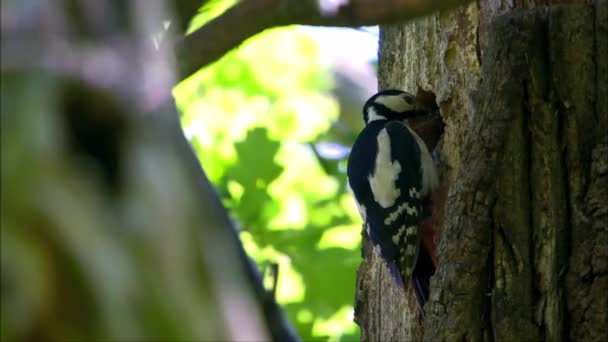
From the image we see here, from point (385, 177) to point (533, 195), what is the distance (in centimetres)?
113

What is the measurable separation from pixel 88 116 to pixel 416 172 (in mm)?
2409

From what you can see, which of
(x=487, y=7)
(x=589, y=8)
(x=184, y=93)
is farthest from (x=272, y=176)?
(x=184, y=93)

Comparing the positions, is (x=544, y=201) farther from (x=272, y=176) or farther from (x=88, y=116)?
(x=272, y=176)

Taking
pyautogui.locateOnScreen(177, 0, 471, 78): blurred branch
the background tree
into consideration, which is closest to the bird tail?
the background tree

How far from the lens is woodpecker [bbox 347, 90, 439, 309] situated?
128 inches

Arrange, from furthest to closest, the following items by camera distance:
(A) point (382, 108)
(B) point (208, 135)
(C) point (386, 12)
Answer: (B) point (208, 135) < (A) point (382, 108) < (C) point (386, 12)

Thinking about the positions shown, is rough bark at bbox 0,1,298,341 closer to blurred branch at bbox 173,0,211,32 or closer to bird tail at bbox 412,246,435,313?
blurred branch at bbox 173,0,211,32

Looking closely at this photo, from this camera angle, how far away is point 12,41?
3.59 ft

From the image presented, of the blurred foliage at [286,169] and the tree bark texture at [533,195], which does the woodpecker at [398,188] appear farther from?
the tree bark texture at [533,195]

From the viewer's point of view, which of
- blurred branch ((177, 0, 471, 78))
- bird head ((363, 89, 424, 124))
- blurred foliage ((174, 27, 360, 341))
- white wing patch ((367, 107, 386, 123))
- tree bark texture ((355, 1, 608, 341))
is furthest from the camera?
blurred foliage ((174, 27, 360, 341))

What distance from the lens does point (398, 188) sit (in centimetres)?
352

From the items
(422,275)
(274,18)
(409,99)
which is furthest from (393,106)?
(274,18)

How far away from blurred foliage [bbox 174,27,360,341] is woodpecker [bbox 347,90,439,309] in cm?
51

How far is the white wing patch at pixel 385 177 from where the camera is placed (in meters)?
3.50
